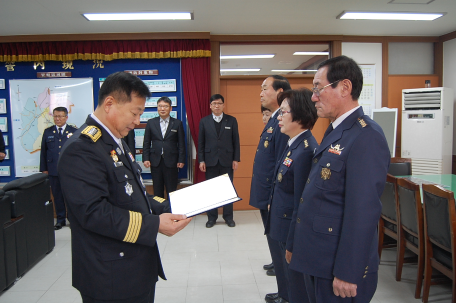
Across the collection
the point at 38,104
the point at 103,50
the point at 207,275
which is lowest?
the point at 207,275

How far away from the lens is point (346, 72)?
1388mm

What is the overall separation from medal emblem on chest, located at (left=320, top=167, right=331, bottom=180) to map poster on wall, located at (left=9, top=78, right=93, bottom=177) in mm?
4542

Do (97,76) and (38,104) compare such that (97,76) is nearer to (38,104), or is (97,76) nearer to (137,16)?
(38,104)

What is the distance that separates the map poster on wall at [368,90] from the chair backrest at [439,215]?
3199mm

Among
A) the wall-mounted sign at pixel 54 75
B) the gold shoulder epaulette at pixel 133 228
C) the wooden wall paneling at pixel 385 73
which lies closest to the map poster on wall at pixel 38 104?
the wall-mounted sign at pixel 54 75

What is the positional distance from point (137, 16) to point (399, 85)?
4.29m

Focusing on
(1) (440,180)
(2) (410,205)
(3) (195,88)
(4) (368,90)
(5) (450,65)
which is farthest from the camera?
(4) (368,90)

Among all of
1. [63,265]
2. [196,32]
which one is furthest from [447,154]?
[63,265]

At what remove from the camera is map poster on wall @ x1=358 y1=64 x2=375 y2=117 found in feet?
17.5

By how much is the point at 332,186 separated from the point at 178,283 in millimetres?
2071

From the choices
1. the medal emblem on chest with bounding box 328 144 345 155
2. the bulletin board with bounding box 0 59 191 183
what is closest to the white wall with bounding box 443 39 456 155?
the bulletin board with bounding box 0 59 191 183

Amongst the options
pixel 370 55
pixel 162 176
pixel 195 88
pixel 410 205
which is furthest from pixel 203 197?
pixel 370 55

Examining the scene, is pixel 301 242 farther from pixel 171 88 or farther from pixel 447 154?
pixel 447 154

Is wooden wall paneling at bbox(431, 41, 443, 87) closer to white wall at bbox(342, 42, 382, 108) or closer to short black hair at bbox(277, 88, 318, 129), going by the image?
white wall at bbox(342, 42, 382, 108)
